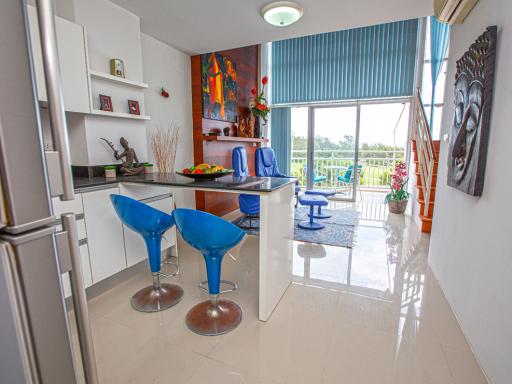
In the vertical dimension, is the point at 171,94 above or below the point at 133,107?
above

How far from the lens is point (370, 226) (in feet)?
13.0

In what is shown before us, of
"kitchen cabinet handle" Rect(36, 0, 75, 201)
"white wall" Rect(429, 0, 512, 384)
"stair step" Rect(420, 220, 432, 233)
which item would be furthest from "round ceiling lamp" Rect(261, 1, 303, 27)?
"stair step" Rect(420, 220, 432, 233)

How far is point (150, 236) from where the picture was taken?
6.16 feet

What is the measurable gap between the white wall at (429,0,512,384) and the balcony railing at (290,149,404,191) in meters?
4.05

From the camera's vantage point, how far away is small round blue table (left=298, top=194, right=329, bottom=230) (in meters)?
3.62

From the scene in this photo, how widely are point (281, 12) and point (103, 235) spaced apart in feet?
7.76

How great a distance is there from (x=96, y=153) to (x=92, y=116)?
Answer: 0.31m

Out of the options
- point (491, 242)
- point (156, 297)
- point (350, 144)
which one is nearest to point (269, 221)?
point (156, 297)

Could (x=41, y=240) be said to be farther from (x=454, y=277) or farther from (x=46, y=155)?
(x=454, y=277)

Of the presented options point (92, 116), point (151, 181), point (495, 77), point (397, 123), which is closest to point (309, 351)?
point (151, 181)

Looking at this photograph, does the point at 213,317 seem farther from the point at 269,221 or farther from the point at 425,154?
the point at 425,154

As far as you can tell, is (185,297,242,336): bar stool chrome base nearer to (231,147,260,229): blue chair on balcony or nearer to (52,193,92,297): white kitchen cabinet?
(52,193,92,297): white kitchen cabinet

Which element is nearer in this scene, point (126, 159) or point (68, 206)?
point (68, 206)

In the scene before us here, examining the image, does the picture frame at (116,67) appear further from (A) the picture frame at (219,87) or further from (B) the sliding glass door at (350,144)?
(B) the sliding glass door at (350,144)
